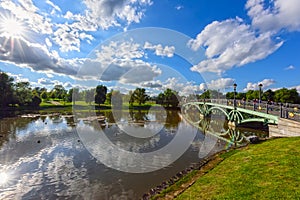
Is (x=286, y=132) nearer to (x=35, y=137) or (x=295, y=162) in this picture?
(x=295, y=162)

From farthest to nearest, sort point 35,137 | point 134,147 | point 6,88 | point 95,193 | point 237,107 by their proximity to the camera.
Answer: point 6,88
point 237,107
point 35,137
point 134,147
point 95,193

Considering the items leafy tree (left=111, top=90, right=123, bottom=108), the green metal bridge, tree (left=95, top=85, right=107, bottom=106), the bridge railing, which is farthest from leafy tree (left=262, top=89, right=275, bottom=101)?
tree (left=95, top=85, right=107, bottom=106)

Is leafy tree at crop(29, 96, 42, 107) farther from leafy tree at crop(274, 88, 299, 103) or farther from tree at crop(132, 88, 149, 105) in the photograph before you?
leafy tree at crop(274, 88, 299, 103)

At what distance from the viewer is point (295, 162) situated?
298 inches

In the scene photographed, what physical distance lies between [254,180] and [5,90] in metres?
72.1

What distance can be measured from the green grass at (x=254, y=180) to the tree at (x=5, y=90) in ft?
229

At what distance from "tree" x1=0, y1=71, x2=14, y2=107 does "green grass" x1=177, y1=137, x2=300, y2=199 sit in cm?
6982

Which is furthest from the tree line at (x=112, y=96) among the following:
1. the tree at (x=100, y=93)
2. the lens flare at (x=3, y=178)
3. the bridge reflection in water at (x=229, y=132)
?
the lens flare at (x=3, y=178)

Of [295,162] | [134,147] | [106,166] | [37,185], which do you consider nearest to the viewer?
[295,162]

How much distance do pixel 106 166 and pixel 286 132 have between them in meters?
15.7

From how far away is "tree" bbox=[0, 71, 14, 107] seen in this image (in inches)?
2232

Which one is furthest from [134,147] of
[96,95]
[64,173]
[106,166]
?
[96,95]

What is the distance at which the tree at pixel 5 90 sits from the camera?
2232 inches

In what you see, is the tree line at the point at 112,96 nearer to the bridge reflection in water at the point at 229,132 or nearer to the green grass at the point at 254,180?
the bridge reflection in water at the point at 229,132
